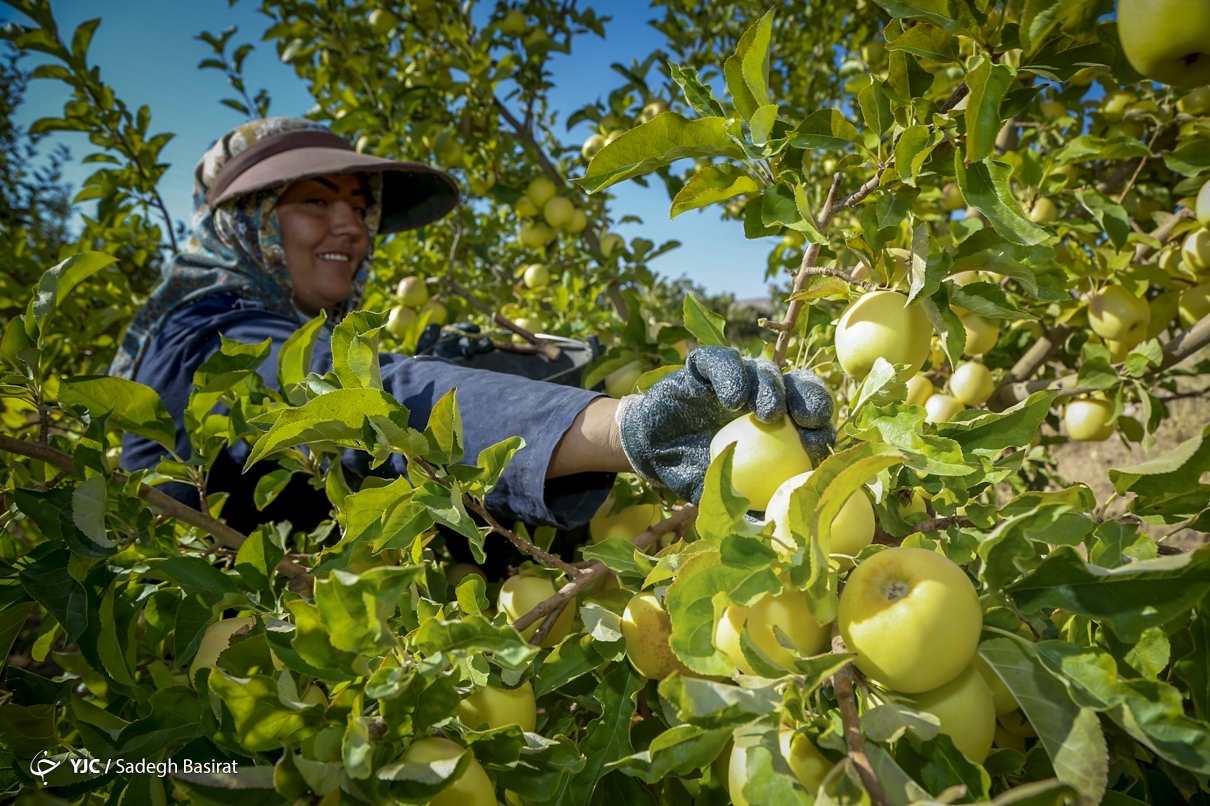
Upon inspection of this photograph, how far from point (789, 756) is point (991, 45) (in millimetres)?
913

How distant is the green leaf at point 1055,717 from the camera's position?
1.73 feet

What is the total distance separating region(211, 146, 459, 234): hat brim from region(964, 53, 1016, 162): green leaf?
1664 millimetres

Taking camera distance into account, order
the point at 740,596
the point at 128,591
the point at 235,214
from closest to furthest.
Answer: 1. the point at 740,596
2. the point at 128,591
3. the point at 235,214

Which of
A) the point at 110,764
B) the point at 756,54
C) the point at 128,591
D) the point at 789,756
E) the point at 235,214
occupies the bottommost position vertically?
the point at 789,756

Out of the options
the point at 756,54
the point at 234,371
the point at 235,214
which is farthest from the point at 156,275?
the point at 756,54

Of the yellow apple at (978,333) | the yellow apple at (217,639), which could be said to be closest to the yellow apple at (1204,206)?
the yellow apple at (978,333)

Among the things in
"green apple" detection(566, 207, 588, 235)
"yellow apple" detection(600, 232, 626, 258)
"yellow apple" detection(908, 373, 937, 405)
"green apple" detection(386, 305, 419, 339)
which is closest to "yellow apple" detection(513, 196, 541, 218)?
"green apple" detection(566, 207, 588, 235)

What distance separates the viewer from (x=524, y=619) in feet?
2.87

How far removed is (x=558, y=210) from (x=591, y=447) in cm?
163

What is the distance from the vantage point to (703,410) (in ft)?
3.19

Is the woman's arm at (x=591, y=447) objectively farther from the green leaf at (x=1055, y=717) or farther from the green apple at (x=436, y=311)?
the green apple at (x=436, y=311)

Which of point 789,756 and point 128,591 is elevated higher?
point 128,591

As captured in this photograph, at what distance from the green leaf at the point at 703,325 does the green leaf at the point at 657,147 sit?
0.22 meters

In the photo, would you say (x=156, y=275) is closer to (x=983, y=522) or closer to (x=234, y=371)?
(x=234, y=371)
